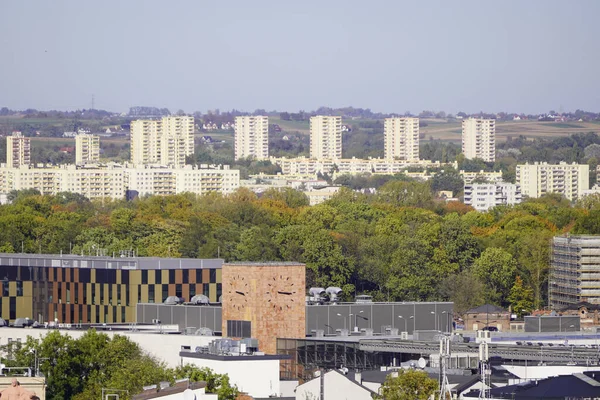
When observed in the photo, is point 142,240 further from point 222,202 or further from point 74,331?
point 74,331

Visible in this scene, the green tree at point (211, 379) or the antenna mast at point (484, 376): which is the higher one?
the antenna mast at point (484, 376)

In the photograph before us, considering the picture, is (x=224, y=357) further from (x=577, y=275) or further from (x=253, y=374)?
(x=577, y=275)

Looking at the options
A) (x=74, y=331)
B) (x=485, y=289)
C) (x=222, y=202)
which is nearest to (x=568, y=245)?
(x=485, y=289)

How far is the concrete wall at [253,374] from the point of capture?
50.5m

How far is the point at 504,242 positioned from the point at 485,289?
14134 mm

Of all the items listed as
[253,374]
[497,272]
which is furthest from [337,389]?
[497,272]

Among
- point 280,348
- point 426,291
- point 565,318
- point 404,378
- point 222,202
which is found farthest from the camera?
point 222,202

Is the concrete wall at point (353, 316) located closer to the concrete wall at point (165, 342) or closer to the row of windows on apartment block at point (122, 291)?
the concrete wall at point (165, 342)

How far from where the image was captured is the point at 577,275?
103 meters

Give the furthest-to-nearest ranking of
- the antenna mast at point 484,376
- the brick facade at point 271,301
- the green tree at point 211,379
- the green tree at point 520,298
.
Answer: the green tree at point 520,298, the brick facade at point 271,301, the green tree at point 211,379, the antenna mast at point 484,376

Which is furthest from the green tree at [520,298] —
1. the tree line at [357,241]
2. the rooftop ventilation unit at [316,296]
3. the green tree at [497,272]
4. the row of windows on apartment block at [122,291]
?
the rooftop ventilation unit at [316,296]

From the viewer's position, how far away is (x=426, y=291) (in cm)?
10119

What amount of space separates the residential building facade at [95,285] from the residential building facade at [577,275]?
23.7 meters

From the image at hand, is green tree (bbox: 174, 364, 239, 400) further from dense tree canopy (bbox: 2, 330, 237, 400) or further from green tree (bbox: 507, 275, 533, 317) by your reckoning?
green tree (bbox: 507, 275, 533, 317)
